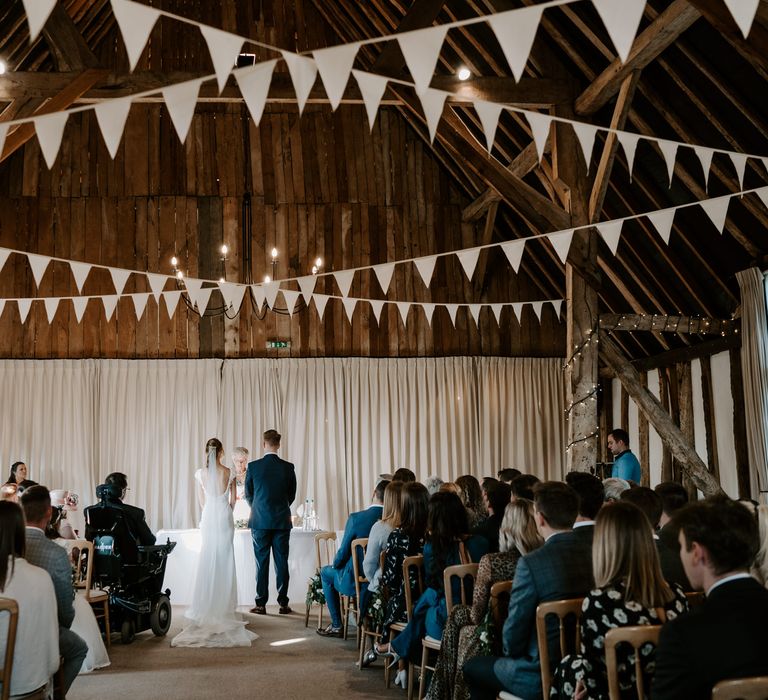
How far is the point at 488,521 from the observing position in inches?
185

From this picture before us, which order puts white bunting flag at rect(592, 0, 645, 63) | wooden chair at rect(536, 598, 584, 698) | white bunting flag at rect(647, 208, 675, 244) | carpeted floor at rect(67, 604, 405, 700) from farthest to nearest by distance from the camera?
white bunting flag at rect(647, 208, 675, 244) → carpeted floor at rect(67, 604, 405, 700) → white bunting flag at rect(592, 0, 645, 63) → wooden chair at rect(536, 598, 584, 698)

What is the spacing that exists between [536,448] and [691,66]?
5.45 metres

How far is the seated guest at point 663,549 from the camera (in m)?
3.56

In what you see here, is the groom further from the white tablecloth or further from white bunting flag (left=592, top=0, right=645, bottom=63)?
white bunting flag (left=592, top=0, right=645, bottom=63)

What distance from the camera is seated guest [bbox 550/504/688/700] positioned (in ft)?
8.35

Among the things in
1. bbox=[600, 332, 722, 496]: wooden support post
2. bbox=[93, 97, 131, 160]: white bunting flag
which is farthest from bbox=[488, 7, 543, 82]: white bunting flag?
bbox=[600, 332, 722, 496]: wooden support post

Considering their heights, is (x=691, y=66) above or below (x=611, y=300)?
above

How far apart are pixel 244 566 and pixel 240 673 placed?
2.89 m

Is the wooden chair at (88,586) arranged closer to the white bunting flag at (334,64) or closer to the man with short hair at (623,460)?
the white bunting flag at (334,64)

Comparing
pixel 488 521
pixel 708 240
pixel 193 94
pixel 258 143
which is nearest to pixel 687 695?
pixel 488 521

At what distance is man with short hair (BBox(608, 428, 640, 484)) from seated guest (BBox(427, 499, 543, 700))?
3458mm

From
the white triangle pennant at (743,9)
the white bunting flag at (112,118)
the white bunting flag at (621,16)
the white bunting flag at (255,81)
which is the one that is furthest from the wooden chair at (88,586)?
the white triangle pennant at (743,9)

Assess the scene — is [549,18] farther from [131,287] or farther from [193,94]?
[131,287]

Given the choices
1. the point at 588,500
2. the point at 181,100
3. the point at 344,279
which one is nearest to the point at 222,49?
the point at 181,100
